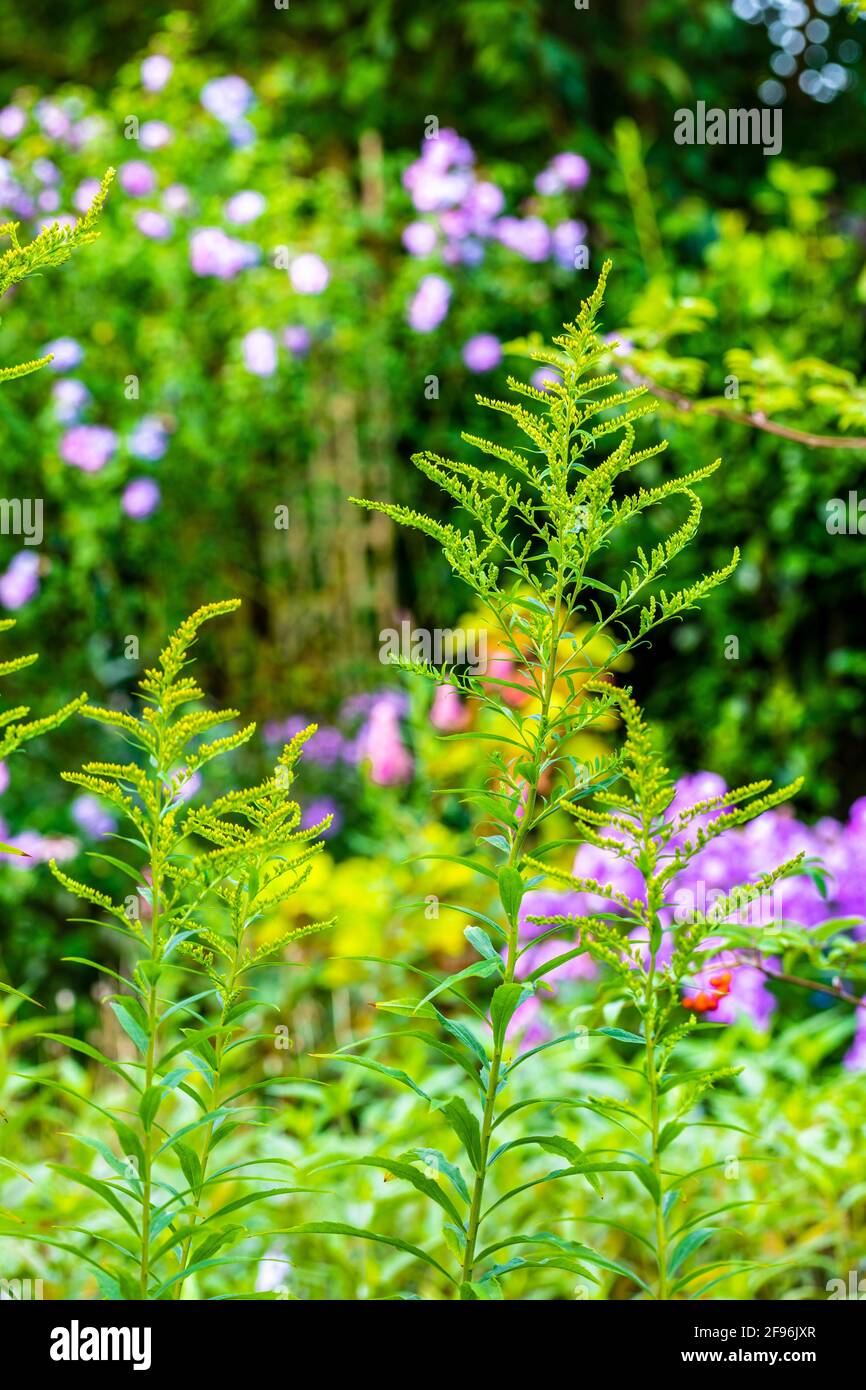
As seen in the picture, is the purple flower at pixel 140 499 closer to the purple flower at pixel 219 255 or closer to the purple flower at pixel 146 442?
the purple flower at pixel 146 442

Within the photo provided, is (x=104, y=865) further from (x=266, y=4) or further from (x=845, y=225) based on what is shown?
(x=266, y=4)

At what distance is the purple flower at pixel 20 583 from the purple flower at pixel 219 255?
103 cm

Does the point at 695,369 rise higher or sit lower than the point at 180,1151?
higher

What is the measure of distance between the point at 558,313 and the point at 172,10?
2550mm

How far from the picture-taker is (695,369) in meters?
2.01

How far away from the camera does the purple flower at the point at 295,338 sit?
4297 mm

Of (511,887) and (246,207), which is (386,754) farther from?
(511,887)

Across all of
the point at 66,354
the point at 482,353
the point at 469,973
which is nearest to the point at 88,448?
the point at 66,354

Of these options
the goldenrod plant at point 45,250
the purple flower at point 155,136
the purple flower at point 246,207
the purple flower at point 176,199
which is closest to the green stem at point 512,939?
the goldenrod plant at point 45,250

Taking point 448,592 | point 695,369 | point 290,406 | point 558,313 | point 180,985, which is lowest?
point 180,985

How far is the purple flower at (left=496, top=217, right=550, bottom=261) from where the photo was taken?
4.29 m

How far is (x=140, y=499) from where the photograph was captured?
13.5ft

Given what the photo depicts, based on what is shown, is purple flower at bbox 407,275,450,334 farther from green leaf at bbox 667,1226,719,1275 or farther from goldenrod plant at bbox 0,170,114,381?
green leaf at bbox 667,1226,719,1275
